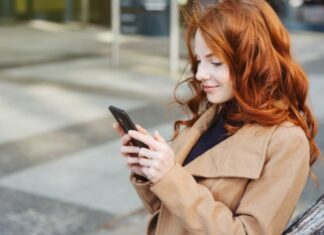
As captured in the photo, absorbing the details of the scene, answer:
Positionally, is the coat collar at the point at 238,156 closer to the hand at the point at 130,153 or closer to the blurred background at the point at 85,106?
the hand at the point at 130,153

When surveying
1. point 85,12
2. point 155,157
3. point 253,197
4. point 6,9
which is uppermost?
point 155,157

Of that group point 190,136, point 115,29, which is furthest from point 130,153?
point 115,29

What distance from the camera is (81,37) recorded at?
656 inches

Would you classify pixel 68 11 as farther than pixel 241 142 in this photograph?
Yes

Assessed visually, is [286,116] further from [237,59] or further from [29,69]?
[29,69]

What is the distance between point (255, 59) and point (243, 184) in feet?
1.03

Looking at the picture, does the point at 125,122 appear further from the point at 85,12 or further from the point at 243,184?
the point at 85,12

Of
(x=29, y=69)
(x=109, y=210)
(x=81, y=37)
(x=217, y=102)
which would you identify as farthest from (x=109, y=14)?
(x=217, y=102)

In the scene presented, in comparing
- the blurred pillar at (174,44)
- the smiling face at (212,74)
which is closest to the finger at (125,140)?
the smiling face at (212,74)

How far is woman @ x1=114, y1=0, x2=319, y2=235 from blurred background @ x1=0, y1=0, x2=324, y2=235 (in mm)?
921

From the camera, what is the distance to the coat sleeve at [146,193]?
185 centimetres

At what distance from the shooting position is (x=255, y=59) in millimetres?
1671

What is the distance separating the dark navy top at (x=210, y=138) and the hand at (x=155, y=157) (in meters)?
0.25

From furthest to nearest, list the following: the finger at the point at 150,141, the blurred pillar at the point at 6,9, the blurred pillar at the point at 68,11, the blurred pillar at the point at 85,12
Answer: the blurred pillar at the point at 68,11 < the blurred pillar at the point at 85,12 < the blurred pillar at the point at 6,9 < the finger at the point at 150,141
